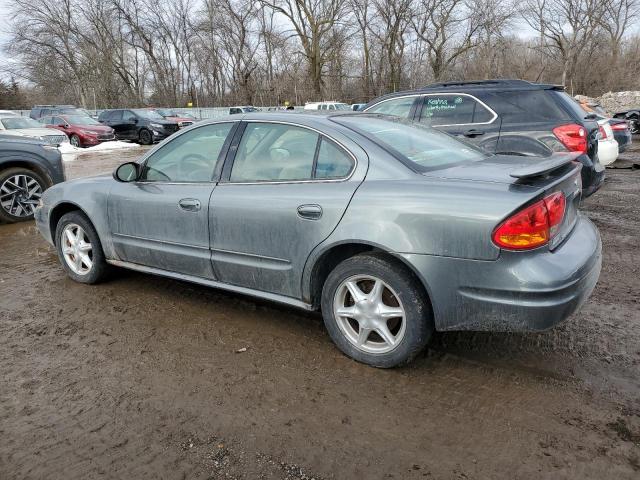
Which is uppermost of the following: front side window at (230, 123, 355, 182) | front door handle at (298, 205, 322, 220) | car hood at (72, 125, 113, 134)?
car hood at (72, 125, 113, 134)

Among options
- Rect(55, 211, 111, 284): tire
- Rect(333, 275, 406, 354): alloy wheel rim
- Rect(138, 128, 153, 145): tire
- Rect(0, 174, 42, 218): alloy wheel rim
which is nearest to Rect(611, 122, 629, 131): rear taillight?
Rect(333, 275, 406, 354): alloy wheel rim

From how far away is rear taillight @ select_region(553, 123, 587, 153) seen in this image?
18.7 ft

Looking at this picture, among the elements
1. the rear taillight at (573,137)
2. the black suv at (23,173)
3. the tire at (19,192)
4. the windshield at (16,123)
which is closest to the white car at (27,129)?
the windshield at (16,123)

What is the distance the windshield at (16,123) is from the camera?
1512 cm

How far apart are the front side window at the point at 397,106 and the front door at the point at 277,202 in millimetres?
4054

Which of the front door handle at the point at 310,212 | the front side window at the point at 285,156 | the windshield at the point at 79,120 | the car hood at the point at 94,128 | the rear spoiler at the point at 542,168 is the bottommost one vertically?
the front door handle at the point at 310,212

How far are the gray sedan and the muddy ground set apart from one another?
0.32m

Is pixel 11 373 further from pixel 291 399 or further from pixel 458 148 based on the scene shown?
pixel 458 148

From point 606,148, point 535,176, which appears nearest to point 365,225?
point 535,176

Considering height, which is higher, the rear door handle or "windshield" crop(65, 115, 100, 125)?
"windshield" crop(65, 115, 100, 125)

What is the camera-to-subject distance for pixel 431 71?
4662 centimetres

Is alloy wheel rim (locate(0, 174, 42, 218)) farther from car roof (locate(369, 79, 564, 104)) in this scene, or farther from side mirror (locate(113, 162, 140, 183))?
car roof (locate(369, 79, 564, 104))

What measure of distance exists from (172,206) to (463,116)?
4.28 meters

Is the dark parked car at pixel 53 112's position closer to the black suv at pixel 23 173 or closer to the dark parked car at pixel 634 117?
the black suv at pixel 23 173
